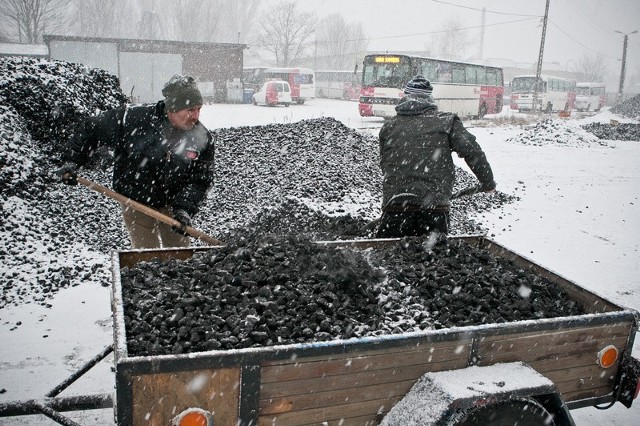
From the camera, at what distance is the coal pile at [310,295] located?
93.4 inches

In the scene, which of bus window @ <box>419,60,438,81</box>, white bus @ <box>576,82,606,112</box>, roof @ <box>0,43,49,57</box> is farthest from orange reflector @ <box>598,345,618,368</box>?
white bus @ <box>576,82,606,112</box>

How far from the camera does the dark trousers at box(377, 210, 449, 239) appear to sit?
4.30 metres

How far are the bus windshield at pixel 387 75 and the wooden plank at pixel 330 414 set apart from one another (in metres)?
22.2

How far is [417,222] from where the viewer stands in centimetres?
432

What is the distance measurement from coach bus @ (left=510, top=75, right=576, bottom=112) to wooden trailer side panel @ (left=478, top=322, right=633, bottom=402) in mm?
36104

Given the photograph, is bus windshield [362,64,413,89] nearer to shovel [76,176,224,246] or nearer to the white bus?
shovel [76,176,224,246]

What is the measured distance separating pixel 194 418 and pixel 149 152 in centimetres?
275

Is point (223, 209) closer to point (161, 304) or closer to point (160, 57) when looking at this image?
point (161, 304)

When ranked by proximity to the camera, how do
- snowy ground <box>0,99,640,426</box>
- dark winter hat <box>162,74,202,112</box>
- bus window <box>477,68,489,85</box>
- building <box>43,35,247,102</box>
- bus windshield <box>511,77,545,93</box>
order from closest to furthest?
snowy ground <box>0,99,640,426</box> < dark winter hat <box>162,74,202,112</box> < bus window <box>477,68,489,85</box> < building <box>43,35,247,102</box> < bus windshield <box>511,77,545,93</box>

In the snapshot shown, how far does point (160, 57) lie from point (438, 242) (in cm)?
3334

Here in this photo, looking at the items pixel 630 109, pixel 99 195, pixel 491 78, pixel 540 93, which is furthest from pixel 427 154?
pixel 630 109

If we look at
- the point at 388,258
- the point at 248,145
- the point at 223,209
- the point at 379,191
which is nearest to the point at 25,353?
the point at 388,258

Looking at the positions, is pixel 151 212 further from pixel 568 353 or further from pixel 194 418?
pixel 568 353

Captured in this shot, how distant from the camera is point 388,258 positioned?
347 centimetres
